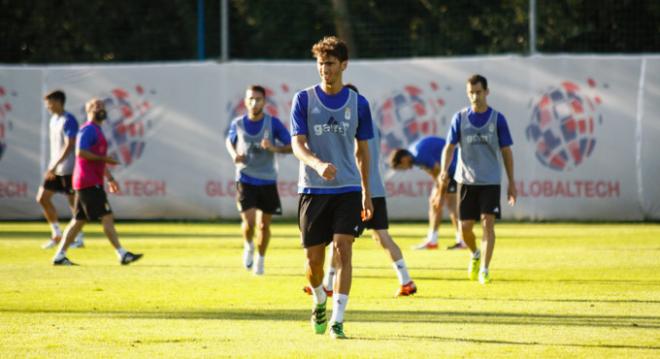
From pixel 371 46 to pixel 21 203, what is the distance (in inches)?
316

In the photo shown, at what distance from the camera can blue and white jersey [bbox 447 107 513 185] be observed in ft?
46.8

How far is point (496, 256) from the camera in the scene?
17.8m

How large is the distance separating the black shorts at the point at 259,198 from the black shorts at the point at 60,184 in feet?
15.7

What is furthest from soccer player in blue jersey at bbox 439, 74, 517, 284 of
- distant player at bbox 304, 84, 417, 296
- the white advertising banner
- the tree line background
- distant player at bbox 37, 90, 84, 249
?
the tree line background

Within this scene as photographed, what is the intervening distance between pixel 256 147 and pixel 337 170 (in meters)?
5.86

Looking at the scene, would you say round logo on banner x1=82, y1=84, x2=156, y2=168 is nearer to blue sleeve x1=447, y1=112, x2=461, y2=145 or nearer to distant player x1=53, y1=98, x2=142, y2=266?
distant player x1=53, y1=98, x2=142, y2=266

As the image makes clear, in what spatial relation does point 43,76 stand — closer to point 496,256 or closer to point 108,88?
point 108,88

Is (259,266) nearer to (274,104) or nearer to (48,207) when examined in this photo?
(48,207)

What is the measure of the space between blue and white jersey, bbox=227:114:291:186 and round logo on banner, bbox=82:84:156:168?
11.0 m

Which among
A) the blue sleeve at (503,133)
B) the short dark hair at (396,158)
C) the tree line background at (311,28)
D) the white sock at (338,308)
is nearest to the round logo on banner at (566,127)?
the tree line background at (311,28)

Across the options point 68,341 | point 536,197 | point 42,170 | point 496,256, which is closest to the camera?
point 68,341

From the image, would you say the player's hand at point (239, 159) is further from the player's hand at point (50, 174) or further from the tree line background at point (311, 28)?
the tree line background at point (311, 28)

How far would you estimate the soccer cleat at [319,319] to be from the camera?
10.3 m

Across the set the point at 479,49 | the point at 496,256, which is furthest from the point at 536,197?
the point at 496,256
